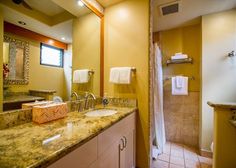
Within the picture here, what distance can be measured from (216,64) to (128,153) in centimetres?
190

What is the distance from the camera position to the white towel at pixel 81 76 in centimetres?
161

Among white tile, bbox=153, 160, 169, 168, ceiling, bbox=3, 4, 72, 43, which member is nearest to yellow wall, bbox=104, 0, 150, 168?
white tile, bbox=153, 160, 169, 168

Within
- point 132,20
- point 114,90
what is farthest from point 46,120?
point 132,20

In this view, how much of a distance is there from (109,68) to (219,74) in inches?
67.5

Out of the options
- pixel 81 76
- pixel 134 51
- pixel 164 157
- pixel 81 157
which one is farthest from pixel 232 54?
→ pixel 81 157

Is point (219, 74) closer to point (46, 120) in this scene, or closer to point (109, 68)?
point (109, 68)

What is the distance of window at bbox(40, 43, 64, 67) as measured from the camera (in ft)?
3.82

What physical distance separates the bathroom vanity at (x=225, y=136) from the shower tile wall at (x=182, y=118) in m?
1.03

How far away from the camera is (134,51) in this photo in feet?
5.73

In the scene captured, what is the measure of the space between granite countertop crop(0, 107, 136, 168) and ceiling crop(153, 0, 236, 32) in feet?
6.31

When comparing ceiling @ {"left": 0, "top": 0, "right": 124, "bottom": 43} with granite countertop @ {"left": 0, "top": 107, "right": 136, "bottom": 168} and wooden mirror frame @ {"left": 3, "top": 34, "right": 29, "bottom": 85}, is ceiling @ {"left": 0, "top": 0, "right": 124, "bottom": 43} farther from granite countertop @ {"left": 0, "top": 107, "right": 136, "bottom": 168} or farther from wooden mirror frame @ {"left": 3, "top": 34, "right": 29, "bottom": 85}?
granite countertop @ {"left": 0, "top": 107, "right": 136, "bottom": 168}

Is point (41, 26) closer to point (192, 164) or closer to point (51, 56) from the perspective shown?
point (51, 56)

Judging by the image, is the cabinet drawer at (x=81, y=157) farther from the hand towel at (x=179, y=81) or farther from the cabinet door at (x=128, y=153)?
the hand towel at (x=179, y=81)

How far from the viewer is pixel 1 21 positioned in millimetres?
885
